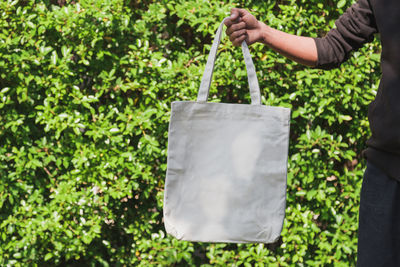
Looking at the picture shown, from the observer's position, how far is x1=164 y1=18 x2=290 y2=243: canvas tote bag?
1.73 metres

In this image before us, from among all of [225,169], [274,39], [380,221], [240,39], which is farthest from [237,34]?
[380,221]

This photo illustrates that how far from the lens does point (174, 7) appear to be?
3404mm

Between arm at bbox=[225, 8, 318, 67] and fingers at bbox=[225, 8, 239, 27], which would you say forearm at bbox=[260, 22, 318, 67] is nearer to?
arm at bbox=[225, 8, 318, 67]

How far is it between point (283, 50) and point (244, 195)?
0.58 m

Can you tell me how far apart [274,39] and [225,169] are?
54 cm

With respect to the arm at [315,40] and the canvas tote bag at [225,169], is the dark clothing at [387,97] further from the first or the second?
the canvas tote bag at [225,169]

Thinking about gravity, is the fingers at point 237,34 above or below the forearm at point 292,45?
above

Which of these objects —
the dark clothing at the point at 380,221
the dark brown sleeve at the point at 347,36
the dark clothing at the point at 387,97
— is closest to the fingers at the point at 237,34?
the dark brown sleeve at the point at 347,36

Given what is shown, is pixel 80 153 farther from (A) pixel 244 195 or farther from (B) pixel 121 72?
(A) pixel 244 195

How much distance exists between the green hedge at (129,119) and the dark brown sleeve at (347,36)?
1.19 meters

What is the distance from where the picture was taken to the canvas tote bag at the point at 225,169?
173 centimetres

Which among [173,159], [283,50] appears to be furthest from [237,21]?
[173,159]

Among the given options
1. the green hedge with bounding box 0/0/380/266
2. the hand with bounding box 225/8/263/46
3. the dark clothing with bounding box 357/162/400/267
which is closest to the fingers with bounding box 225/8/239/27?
the hand with bounding box 225/8/263/46

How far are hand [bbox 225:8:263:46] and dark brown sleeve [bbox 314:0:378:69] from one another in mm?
247
